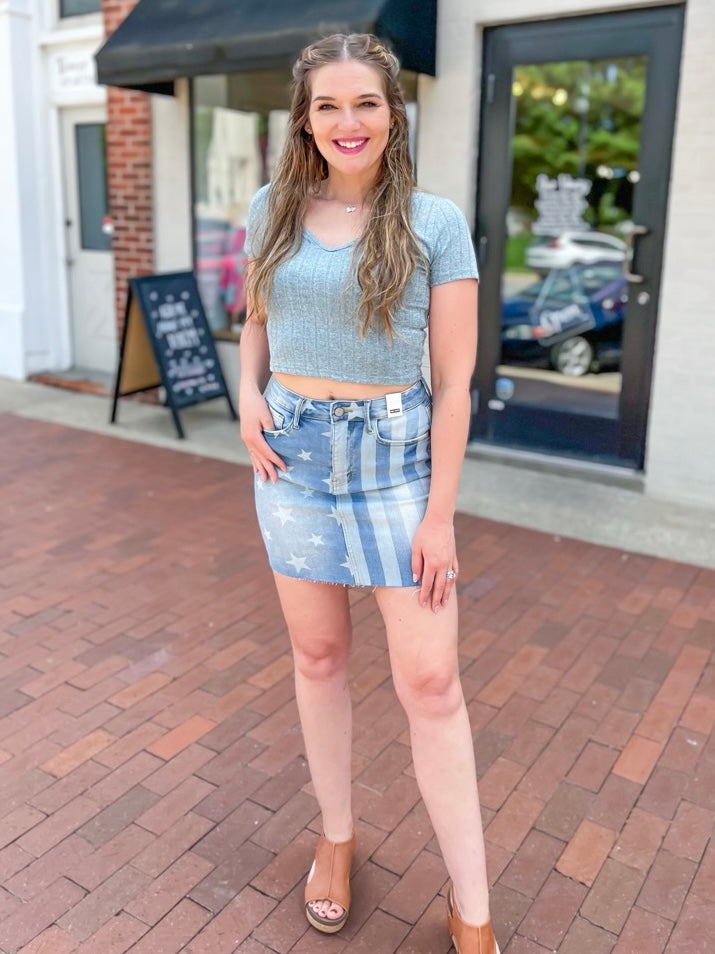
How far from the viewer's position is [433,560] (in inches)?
76.7

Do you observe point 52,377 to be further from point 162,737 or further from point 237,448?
point 162,737

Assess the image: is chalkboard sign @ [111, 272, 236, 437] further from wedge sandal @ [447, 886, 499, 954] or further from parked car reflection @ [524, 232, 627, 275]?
wedge sandal @ [447, 886, 499, 954]

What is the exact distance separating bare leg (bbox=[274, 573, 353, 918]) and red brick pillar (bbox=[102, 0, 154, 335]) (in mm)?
5655

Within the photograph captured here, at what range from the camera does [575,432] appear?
18.7ft

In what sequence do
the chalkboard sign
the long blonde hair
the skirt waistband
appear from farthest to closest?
the chalkboard sign → the skirt waistband → the long blonde hair

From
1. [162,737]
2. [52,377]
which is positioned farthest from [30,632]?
[52,377]

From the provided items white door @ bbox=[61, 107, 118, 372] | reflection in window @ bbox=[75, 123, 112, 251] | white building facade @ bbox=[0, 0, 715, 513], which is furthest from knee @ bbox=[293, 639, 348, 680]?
reflection in window @ bbox=[75, 123, 112, 251]

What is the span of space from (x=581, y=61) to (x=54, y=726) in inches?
174

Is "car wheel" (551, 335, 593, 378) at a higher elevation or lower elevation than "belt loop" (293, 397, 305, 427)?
lower

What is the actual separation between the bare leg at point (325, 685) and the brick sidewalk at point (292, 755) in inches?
10.1

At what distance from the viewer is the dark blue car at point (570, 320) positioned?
5.50 meters

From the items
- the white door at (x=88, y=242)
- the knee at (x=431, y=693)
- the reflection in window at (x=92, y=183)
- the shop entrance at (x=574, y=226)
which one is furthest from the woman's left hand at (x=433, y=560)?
the reflection in window at (x=92, y=183)

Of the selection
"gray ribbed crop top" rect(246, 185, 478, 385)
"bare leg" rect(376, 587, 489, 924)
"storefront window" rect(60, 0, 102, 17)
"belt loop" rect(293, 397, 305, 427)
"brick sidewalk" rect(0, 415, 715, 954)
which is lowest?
"brick sidewalk" rect(0, 415, 715, 954)

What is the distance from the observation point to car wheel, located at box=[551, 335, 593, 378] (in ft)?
18.6
